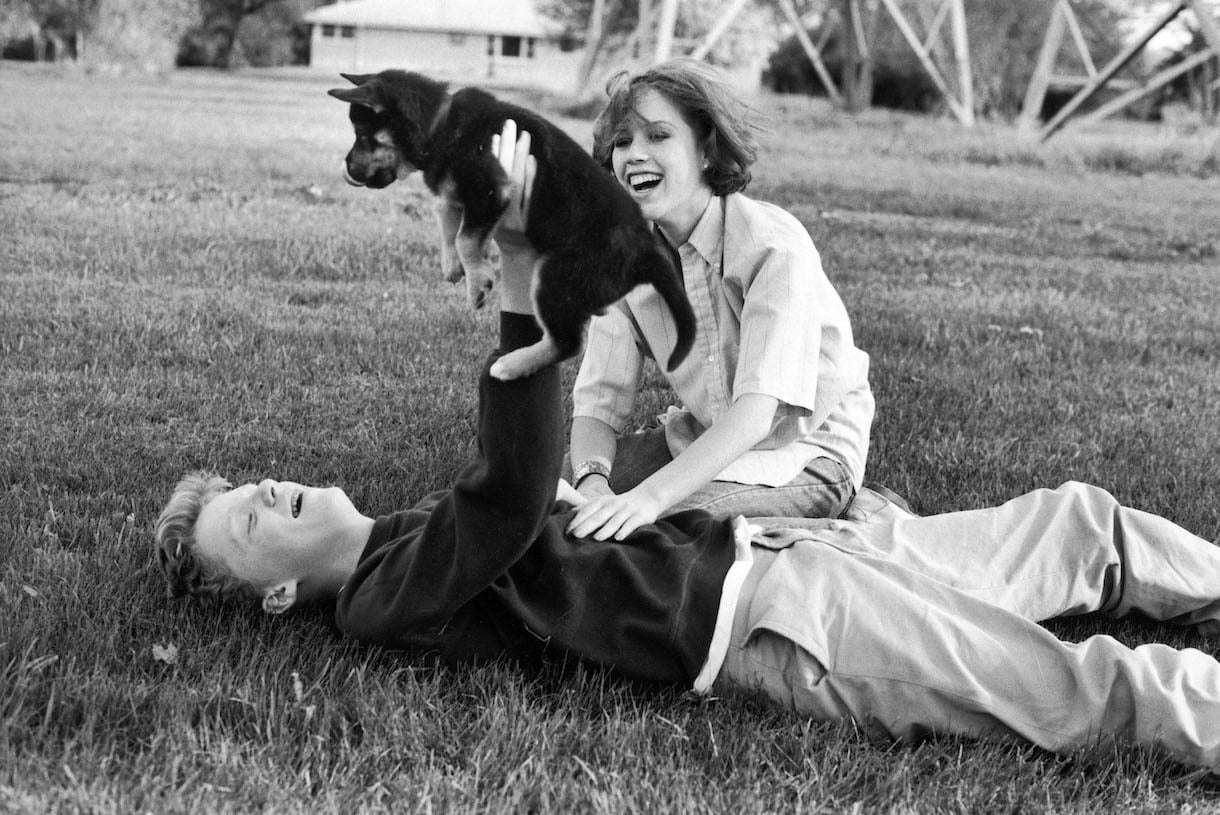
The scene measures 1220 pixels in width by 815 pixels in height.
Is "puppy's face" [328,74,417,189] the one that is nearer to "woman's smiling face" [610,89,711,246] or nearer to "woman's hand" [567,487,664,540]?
"woman's hand" [567,487,664,540]

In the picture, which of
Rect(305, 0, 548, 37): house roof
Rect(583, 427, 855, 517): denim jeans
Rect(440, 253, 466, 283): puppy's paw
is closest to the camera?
Rect(440, 253, 466, 283): puppy's paw

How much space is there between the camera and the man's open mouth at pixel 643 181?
9.64 feet

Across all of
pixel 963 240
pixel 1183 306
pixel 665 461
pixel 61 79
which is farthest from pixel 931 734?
pixel 61 79

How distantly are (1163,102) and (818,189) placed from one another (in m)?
27.1

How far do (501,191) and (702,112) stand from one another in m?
1.30

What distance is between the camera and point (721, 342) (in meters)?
3.14

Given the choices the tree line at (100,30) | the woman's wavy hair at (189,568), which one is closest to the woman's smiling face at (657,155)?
the woman's wavy hair at (189,568)

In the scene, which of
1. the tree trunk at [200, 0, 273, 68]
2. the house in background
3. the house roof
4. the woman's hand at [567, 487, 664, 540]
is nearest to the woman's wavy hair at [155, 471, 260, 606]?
the woman's hand at [567, 487, 664, 540]

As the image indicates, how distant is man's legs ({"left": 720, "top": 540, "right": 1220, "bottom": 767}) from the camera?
237 cm

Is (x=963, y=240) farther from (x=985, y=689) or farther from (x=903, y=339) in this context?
(x=985, y=689)

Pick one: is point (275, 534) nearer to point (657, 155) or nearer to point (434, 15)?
point (657, 155)

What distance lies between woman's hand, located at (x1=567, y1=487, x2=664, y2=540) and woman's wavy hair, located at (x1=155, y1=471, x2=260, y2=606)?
0.78 m

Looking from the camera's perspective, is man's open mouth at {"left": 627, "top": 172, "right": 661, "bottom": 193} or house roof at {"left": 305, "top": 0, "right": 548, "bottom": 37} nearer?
man's open mouth at {"left": 627, "top": 172, "right": 661, "bottom": 193}

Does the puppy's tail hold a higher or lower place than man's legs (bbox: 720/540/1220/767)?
higher
